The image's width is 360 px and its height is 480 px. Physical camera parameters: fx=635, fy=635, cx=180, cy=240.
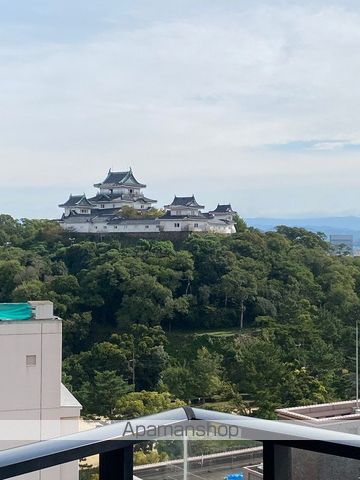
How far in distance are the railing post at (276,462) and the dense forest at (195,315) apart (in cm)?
908

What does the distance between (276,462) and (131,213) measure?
2006 centimetres

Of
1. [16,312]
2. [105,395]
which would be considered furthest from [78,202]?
[16,312]

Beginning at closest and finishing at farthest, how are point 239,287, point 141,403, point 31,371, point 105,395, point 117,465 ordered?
1. point 117,465
2. point 31,371
3. point 141,403
4. point 105,395
5. point 239,287

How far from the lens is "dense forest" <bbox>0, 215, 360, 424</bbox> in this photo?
10.8 m

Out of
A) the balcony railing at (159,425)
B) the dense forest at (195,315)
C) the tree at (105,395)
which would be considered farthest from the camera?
the dense forest at (195,315)

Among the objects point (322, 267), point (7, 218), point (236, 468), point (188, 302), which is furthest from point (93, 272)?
point (236, 468)

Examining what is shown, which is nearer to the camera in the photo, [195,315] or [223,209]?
[195,315]

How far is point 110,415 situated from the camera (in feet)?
33.7

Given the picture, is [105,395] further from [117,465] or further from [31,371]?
[117,465]

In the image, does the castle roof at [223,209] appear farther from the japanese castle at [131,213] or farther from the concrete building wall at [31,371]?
the concrete building wall at [31,371]

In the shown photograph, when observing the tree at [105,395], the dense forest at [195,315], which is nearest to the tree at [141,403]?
the dense forest at [195,315]

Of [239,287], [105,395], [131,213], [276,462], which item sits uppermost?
[131,213]

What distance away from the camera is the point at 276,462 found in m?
0.64

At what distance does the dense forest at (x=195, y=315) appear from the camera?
10797mm
